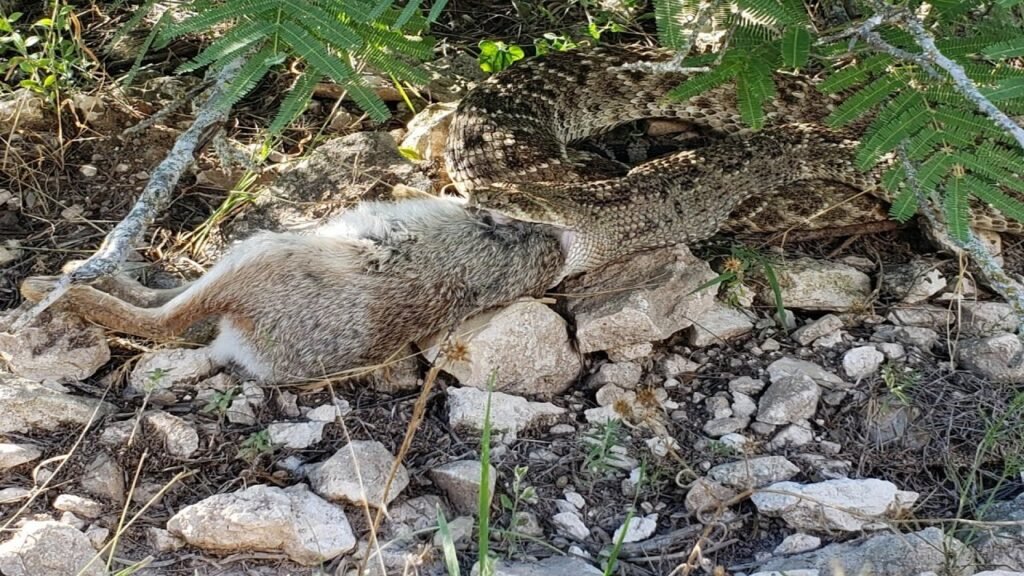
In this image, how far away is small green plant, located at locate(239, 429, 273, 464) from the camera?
350 cm

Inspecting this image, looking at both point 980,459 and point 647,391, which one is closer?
point 980,459

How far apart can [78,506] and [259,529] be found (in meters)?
0.60

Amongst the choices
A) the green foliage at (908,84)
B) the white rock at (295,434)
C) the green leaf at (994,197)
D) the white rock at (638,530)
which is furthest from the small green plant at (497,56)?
the white rock at (638,530)

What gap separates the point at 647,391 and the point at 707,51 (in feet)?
5.04

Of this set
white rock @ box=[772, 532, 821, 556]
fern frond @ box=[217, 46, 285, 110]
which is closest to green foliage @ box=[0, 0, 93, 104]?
fern frond @ box=[217, 46, 285, 110]

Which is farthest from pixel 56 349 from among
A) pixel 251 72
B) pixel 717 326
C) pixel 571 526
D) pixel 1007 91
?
pixel 1007 91

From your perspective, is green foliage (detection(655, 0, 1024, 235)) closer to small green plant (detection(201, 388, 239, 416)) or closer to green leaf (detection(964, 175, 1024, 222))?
green leaf (detection(964, 175, 1024, 222))

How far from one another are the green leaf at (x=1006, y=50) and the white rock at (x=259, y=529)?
250 cm

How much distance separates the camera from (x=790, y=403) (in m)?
3.79

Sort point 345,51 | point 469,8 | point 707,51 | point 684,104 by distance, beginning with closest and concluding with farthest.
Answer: point 345,51
point 707,51
point 684,104
point 469,8

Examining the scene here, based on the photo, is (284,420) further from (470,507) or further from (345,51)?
(345,51)

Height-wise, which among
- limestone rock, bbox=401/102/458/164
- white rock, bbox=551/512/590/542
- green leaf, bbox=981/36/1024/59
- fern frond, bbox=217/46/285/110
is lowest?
white rock, bbox=551/512/590/542

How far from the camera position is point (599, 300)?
13.7 feet

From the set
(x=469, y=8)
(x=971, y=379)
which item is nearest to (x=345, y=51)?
(x=469, y=8)
